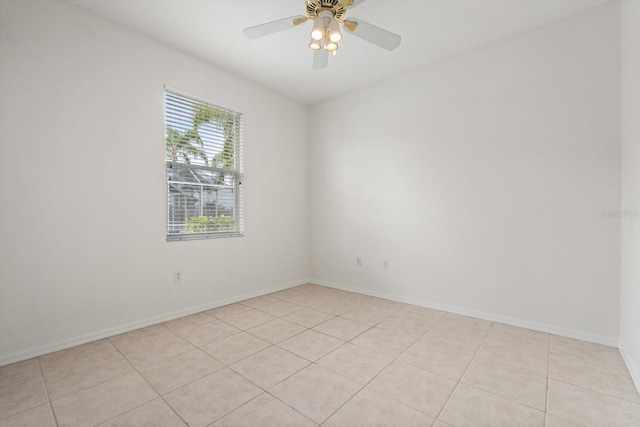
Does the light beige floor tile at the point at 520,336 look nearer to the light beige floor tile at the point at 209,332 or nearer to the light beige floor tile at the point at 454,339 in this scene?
the light beige floor tile at the point at 454,339

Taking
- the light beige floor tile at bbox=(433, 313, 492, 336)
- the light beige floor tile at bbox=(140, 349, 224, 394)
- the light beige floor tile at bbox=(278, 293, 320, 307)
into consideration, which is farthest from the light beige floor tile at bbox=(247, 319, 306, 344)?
the light beige floor tile at bbox=(433, 313, 492, 336)

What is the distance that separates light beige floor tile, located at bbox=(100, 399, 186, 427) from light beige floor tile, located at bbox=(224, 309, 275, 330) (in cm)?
118

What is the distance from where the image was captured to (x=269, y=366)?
2125 millimetres

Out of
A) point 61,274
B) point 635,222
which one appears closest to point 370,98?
point 635,222

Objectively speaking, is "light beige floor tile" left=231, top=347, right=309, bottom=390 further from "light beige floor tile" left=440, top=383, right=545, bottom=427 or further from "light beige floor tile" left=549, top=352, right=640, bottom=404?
"light beige floor tile" left=549, top=352, right=640, bottom=404

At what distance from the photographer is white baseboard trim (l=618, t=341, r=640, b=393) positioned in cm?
187

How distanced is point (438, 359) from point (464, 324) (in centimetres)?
89

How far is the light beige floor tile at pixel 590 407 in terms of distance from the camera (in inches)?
61.8

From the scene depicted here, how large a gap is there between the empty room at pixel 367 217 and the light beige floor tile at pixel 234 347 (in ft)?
0.09

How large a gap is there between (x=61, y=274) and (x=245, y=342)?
5.19ft

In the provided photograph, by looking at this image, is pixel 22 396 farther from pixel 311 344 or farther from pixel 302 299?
pixel 302 299

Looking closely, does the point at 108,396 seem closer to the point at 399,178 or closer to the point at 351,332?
the point at 351,332

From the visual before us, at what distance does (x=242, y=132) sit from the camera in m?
3.78

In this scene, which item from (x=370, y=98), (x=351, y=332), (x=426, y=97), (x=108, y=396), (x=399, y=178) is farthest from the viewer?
(x=370, y=98)
